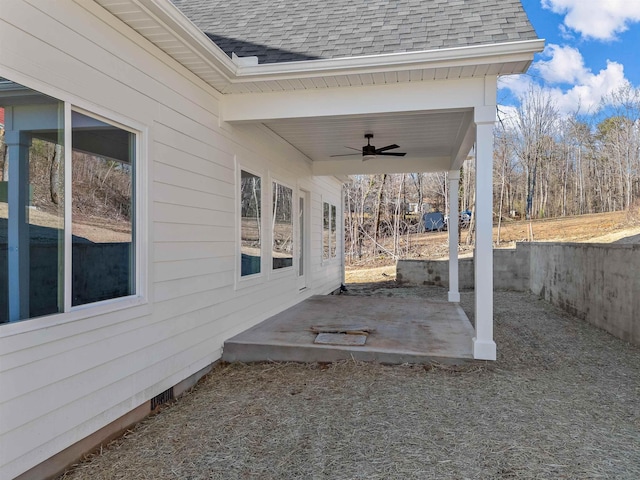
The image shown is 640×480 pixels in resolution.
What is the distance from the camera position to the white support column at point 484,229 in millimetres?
4086

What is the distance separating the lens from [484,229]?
4.11 meters

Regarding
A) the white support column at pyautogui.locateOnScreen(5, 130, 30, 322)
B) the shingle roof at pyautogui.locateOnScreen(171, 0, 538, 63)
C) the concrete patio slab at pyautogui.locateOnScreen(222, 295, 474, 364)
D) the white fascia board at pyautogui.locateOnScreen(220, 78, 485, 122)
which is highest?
the shingle roof at pyautogui.locateOnScreen(171, 0, 538, 63)

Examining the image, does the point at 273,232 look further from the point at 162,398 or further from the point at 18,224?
the point at 18,224

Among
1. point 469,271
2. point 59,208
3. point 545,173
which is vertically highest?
point 545,173

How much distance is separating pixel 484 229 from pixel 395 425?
208 centimetres

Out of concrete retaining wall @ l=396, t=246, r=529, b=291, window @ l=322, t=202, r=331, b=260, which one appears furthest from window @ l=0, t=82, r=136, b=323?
concrete retaining wall @ l=396, t=246, r=529, b=291

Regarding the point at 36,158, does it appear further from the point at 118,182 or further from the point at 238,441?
the point at 238,441

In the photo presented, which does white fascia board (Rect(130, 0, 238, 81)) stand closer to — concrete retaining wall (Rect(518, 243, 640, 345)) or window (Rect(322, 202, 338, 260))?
concrete retaining wall (Rect(518, 243, 640, 345))

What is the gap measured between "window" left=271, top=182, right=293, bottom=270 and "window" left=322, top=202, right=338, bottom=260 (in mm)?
2462

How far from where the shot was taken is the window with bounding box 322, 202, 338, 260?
948cm

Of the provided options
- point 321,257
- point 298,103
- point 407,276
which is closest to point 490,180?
point 298,103

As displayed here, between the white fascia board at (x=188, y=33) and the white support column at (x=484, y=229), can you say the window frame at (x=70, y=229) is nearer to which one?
the white fascia board at (x=188, y=33)

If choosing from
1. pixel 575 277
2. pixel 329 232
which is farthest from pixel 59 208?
pixel 329 232

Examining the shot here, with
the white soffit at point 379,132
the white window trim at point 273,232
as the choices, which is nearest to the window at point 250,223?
the white window trim at point 273,232
